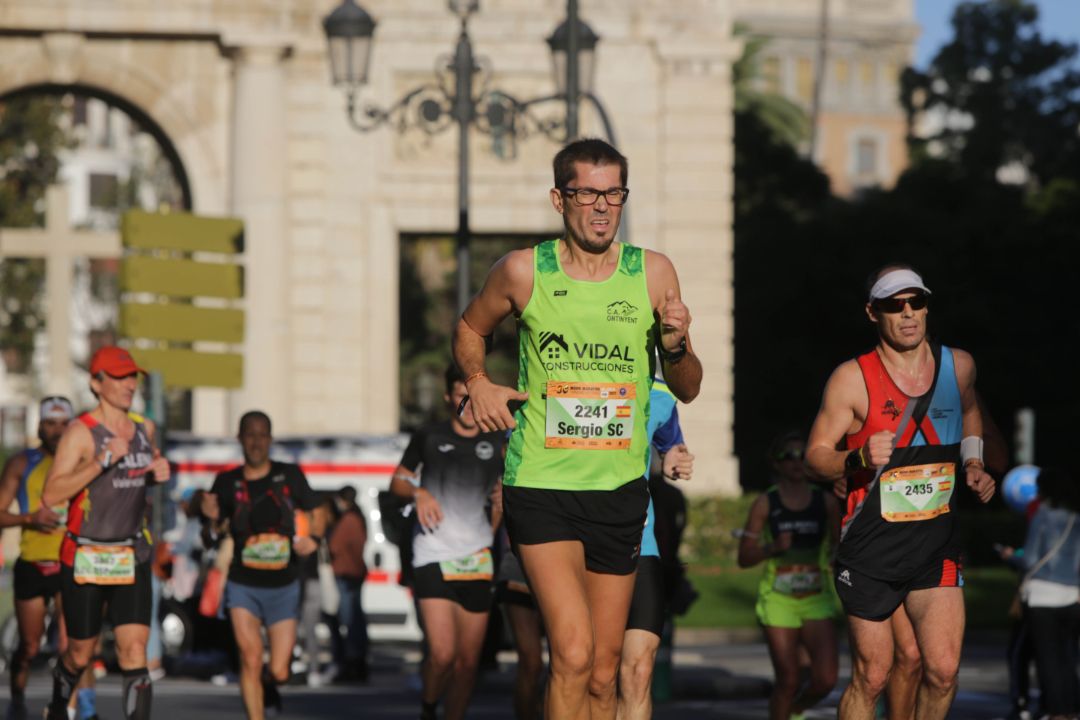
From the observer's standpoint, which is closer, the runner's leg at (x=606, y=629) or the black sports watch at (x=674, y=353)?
the black sports watch at (x=674, y=353)

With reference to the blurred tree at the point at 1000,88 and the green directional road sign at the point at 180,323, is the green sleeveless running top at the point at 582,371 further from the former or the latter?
the blurred tree at the point at 1000,88

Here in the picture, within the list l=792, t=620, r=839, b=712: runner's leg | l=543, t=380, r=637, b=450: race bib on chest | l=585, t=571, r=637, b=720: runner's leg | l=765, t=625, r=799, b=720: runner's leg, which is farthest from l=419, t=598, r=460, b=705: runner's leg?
l=543, t=380, r=637, b=450: race bib on chest

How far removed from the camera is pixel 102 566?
12.4 m

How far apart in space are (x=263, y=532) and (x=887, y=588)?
4.96 meters

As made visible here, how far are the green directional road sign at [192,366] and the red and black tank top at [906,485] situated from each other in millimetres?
14636

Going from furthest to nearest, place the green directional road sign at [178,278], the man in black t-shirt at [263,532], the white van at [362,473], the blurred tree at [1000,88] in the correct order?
the blurred tree at [1000,88], the white van at [362,473], the green directional road sign at [178,278], the man in black t-shirt at [263,532]

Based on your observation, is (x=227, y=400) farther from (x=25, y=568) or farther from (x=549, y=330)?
(x=549, y=330)

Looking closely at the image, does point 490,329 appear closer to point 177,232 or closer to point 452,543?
point 452,543

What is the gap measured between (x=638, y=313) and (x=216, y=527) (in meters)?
6.06

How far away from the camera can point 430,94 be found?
33656mm

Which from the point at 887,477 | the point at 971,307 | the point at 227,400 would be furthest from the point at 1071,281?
the point at 887,477

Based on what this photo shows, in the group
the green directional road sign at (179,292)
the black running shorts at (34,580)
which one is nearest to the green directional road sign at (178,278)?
the green directional road sign at (179,292)

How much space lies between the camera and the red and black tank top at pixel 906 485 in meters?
9.70

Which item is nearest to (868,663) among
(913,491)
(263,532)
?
(913,491)
